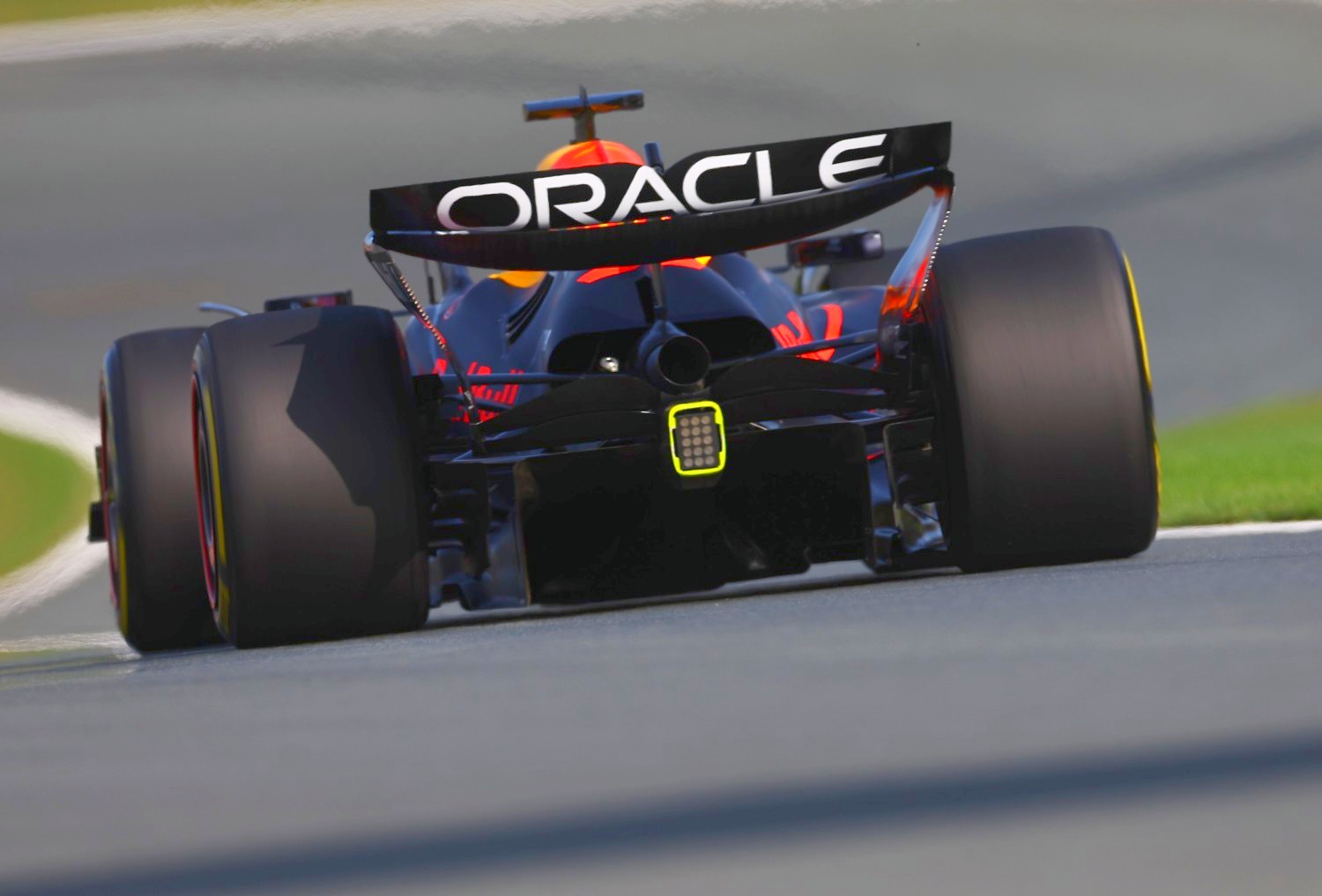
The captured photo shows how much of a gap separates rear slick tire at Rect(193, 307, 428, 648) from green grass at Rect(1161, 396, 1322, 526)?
11.8ft

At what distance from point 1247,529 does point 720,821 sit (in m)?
5.64

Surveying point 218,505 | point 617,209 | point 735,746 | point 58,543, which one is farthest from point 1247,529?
point 58,543

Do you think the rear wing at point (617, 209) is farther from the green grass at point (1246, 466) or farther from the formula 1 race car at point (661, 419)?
the green grass at point (1246, 466)

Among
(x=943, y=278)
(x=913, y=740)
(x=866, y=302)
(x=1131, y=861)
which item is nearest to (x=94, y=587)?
(x=866, y=302)

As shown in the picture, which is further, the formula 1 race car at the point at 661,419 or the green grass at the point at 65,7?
the green grass at the point at 65,7

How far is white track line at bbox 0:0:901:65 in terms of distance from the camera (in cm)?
2920

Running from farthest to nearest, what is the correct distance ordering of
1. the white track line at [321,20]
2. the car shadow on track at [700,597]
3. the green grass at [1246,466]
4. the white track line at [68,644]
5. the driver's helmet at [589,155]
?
the white track line at [321,20] → the green grass at [1246,466] → the white track line at [68,644] → the driver's helmet at [589,155] → the car shadow on track at [700,597]

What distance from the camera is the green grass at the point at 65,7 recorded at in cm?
3180

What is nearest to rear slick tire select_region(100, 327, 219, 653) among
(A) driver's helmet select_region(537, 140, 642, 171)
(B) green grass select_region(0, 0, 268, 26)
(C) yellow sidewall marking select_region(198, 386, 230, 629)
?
(C) yellow sidewall marking select_region(198, 386, 230, 629)

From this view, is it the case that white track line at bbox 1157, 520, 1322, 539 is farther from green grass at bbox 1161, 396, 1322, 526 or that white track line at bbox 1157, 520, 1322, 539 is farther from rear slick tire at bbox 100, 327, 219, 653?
rear slick tire at bbox 100, 327, 219, 653

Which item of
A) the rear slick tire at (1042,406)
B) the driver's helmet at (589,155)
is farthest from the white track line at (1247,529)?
the driver's helmet at (589,155)

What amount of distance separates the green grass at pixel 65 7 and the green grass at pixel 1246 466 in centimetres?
2146

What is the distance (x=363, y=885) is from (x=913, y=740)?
0.98 metres

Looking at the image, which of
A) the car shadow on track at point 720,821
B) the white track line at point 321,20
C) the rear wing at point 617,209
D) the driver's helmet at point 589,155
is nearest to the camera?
the car shadow on track at point 720,821
